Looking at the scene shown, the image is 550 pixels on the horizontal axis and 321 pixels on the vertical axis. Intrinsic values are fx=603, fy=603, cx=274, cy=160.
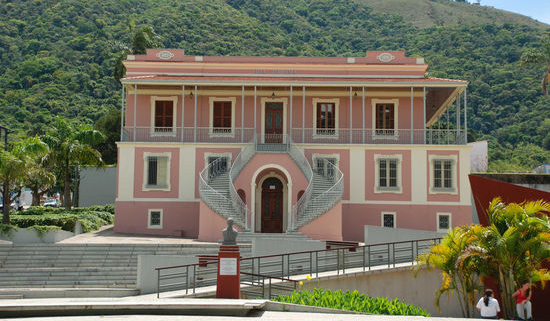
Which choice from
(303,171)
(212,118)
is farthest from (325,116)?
(212,118)

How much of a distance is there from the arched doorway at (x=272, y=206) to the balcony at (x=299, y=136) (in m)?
2.63

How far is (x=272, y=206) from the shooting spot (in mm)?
29359

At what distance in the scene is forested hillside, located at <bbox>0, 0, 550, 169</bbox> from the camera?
61625 mm

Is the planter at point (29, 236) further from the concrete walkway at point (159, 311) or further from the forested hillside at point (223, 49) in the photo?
the forested hillside at point (223, 49)

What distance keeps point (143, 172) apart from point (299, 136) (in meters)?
8.04

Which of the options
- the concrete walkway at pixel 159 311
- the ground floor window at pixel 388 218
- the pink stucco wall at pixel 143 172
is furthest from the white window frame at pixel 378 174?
the concrete walkway at pixel 159 311

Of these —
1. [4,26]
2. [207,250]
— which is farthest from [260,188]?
[4,26]

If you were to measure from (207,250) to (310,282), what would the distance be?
5737mm

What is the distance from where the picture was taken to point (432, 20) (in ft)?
377

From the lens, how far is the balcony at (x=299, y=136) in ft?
100

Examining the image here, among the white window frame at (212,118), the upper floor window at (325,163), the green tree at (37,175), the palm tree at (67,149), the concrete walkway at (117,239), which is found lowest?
the concrete walkway at (117,239)

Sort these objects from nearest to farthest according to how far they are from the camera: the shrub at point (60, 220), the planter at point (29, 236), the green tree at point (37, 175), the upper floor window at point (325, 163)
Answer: the planter at point (29, 236) → the shrub at point (60, 220) → the green tree at point (37, 175) → the upper floor window at point (325, 163)

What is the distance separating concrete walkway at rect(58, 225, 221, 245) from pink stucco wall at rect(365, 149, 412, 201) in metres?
8.88

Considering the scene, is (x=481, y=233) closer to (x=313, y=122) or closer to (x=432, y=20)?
(x=313, y=122)
